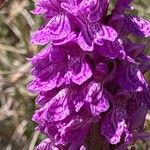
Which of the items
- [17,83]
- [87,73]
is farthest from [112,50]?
[17,83]

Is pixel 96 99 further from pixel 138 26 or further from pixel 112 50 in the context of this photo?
pixel 138 26

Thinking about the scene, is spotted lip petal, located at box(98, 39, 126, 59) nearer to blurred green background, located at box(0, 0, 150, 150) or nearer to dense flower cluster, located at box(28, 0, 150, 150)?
dense flower cluster, located at box(28, 0, 150, 150)

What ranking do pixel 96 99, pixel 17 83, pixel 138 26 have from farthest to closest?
pixel 17 83 → pixel 138 26 → pixel 96 99

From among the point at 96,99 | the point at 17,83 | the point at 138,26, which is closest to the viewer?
A: the point at 96,99

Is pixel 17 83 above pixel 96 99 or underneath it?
underneath

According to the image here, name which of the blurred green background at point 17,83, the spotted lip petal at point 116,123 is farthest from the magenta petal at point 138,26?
the blurred green background at point 17,83

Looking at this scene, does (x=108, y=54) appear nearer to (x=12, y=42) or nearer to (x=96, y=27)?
(x=96, y=27)

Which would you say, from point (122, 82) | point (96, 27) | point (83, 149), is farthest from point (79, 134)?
point (96, 27)
